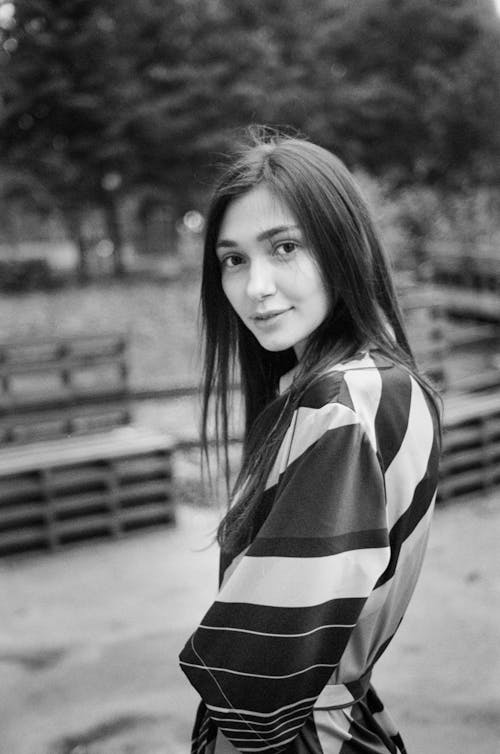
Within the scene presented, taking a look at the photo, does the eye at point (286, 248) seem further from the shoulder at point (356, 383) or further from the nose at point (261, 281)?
the shoulder at point (356, 383)

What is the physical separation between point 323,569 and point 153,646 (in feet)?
8.21

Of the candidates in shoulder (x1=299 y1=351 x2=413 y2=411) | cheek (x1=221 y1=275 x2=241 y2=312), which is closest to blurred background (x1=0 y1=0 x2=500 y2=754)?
cheek (x1=221 y1=275 x2=241 y2=312)

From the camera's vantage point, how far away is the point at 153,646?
3.29 metres

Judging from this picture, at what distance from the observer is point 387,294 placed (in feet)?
4.15

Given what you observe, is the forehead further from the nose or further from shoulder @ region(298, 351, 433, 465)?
shoulder @ region(298, 351, 433, 465)

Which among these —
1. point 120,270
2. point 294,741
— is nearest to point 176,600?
point 294,741

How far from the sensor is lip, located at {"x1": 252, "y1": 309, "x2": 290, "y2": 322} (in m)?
1.19

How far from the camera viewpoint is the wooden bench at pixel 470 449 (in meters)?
4.79

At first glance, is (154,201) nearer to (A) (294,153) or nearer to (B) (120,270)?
(B) (120,270)

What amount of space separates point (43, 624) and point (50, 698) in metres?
0.62

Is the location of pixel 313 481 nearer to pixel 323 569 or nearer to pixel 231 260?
pixel 323 569

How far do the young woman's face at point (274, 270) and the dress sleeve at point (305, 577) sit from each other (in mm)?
186

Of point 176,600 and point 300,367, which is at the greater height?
point 300,367

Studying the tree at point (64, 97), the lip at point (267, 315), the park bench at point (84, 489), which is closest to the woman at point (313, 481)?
the lip at point (267, 315)
